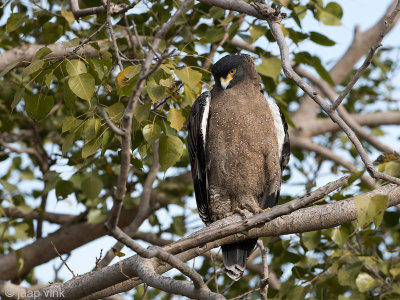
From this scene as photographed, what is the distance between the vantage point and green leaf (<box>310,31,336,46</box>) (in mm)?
4113

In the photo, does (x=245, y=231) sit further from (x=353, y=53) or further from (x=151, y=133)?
(x=353, y=53)

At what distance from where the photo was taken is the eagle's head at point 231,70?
427cm

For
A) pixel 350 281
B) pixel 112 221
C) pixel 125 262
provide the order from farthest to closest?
pixel 350 281 < pixel 125 262 < pixel 112 221

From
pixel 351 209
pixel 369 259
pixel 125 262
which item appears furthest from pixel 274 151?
pixel 125 262

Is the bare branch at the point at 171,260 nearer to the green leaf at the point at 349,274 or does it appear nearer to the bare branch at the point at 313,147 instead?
the green leaf at the point at 349,274

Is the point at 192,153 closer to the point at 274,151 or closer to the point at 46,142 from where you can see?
the point at 274,151

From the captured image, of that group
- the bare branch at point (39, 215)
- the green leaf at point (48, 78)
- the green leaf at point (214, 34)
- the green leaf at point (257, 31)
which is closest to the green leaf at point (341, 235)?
the green leaf at point (257, 31)

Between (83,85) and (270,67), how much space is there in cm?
144

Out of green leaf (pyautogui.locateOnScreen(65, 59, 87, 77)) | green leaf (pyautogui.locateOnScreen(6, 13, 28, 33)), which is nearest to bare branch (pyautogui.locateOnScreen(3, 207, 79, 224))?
green leaf (pyautogui.locateOnScreen(6, 13, 28, 33))

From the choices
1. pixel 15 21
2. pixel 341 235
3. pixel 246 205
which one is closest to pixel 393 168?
pixel 341 235

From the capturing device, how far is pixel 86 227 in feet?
17.5

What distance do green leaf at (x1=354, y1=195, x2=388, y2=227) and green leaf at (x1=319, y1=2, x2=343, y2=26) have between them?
211cm

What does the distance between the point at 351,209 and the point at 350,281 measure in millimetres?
1036

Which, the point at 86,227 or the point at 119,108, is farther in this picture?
the point at 86,227
